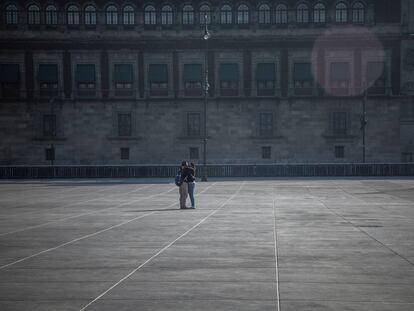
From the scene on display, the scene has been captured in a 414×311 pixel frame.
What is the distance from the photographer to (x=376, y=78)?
5109 cm

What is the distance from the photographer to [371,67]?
5144 centimetres

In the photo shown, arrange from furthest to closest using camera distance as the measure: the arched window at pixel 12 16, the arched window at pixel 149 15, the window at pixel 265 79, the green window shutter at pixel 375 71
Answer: the arched window at pixel 12 16
the arched window at pixel 149 15
the window at pixel 265 79
the green window shutter at pixel 375 71

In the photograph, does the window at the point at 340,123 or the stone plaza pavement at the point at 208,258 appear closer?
the stone plaza pavement at the point at 208,258

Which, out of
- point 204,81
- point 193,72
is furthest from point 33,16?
point 204,81

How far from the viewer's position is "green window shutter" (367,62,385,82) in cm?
5116

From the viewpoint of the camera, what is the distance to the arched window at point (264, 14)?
51844mm

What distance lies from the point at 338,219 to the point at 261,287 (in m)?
8.78

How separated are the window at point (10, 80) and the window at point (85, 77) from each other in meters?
5.35

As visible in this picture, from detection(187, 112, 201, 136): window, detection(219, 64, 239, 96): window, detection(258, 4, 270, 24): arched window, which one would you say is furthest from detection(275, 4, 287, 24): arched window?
detection(187, 112, 201, 136): window

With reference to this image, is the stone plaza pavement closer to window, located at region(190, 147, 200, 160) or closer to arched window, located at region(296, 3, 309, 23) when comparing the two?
window, located at region(190, 147, 200, 160)

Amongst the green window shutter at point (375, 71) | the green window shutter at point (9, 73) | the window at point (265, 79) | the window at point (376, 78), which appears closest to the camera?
the window at point (376, 78)

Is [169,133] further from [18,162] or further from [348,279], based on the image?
[348,279]

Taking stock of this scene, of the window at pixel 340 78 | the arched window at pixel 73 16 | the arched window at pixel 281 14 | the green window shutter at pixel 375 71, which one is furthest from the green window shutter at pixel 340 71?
the arched window at pixel 73 16

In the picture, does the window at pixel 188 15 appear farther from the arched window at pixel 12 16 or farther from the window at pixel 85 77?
the arched window at pixel 12 16
